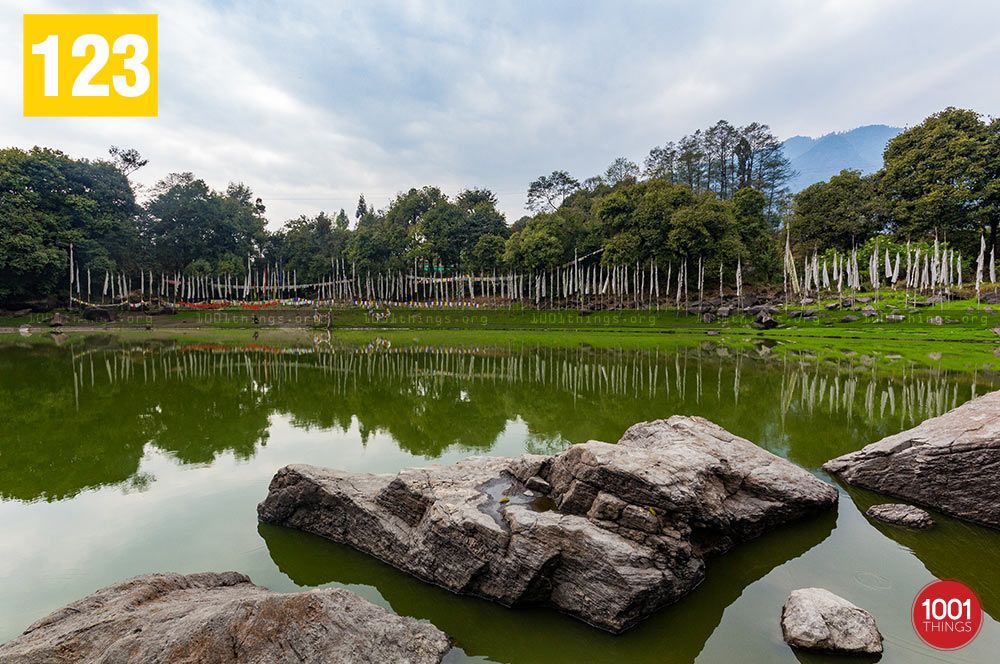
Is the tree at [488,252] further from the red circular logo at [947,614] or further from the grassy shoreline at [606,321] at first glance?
the red circular logo at [947,614]

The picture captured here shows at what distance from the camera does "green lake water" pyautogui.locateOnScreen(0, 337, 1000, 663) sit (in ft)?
20.0

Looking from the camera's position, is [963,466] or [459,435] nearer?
[963,466]

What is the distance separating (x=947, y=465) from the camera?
8.61 metres

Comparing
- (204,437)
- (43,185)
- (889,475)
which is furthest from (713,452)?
(43,185)

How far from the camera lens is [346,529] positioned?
8016mm

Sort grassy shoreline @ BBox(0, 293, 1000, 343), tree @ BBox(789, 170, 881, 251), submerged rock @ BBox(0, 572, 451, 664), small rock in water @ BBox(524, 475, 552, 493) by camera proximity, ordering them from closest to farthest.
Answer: submerged rock @ BBox(0, 572, 451, 664)
small rock in water @ BBox(524, 475, 552, 493)
grassy shoreline @ BBox(0, 293, 1000, 343)
tree @ BBox(789, 170, 881, 251)

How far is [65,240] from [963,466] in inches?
3354

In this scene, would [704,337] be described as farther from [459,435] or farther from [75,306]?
[75,306]

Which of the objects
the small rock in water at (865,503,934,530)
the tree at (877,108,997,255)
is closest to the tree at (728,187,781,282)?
the tree at (877,108,997,255)

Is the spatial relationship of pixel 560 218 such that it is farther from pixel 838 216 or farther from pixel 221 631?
pixel 221 631

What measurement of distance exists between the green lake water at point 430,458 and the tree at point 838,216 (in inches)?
1467

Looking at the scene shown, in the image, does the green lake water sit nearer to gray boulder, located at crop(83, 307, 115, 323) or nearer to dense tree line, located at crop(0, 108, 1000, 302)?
dense tree line, located at crop(0, 108, 1000, 302)

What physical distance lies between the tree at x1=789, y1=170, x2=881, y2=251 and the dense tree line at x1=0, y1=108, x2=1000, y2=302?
0.49 ft

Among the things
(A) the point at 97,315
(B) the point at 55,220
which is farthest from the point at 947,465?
(B) the point at 55,220
